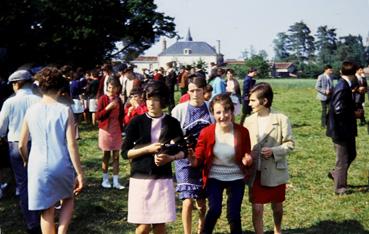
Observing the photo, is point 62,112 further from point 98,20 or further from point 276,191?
point 98,20

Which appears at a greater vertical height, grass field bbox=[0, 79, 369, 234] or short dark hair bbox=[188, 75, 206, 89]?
short dark hair bbox=[188, 75, 206, 89]

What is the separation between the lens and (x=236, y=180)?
5.07m

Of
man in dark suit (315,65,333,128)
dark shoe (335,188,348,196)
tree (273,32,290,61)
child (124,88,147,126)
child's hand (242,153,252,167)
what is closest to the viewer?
child's hand (242,153,252,167)

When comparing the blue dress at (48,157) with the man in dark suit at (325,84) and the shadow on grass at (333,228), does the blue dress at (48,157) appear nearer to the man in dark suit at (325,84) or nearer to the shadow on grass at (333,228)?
the shadow on grass at (333,228)

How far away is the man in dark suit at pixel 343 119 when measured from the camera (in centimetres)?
752

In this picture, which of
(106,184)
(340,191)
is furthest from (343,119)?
(106,184)

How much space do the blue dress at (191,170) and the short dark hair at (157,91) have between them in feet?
3.03

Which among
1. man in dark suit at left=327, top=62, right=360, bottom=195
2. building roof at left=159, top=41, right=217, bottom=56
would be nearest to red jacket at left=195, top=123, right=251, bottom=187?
man in dark suit at left=327, top=62, right=360, bottom=195

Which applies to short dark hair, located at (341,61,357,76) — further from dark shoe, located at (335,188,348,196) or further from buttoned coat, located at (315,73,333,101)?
buttoned coat, located at (315,73,333,101)

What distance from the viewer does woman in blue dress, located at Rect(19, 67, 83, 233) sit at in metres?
4.80

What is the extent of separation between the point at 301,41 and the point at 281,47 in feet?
23.2

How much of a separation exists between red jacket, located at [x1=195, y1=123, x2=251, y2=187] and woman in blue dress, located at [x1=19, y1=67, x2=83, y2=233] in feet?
3.77

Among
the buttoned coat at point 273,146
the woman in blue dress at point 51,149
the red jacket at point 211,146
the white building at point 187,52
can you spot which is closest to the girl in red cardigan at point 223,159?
the red jacket at point 211,146

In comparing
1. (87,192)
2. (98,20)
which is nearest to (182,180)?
(87,192)
